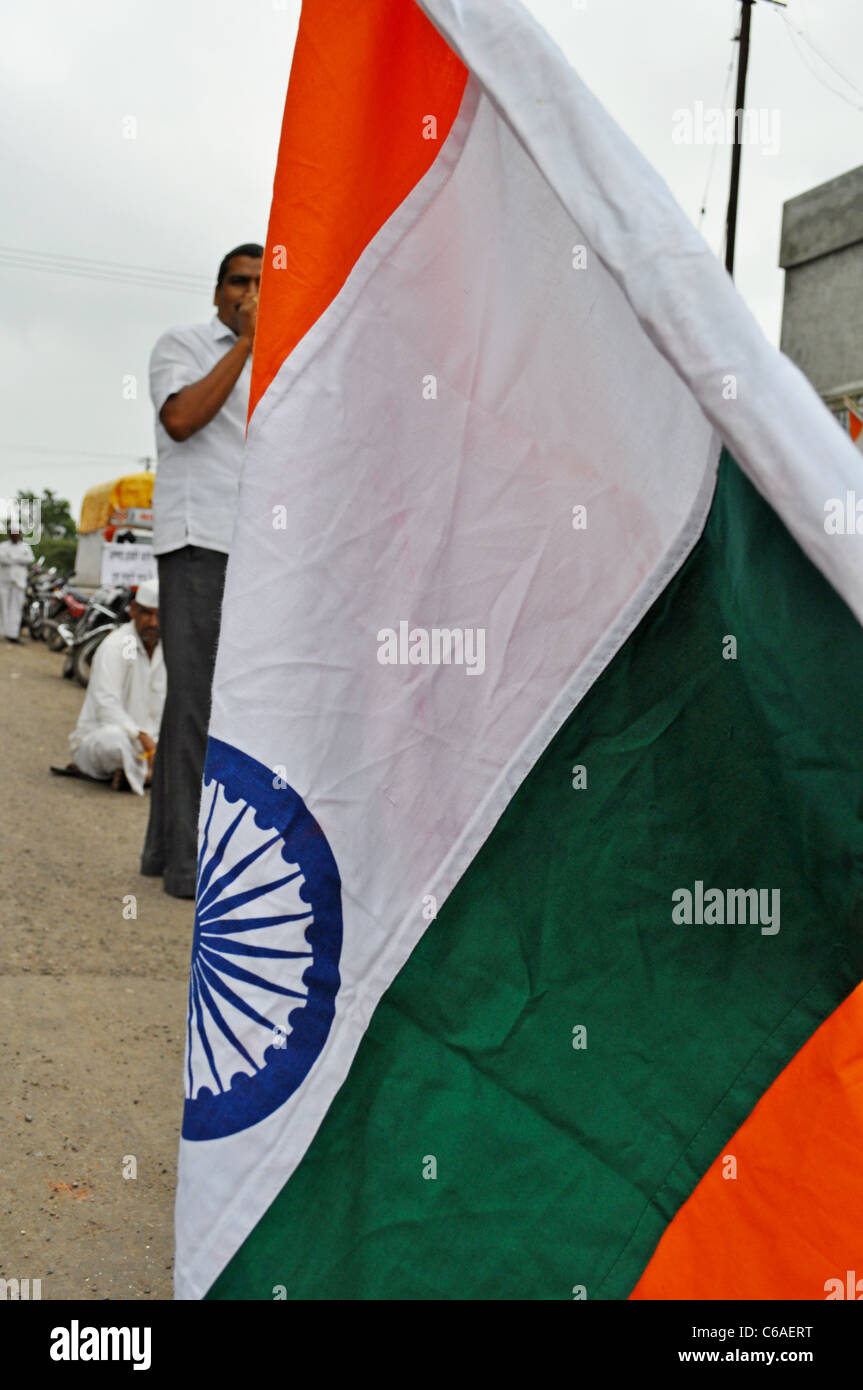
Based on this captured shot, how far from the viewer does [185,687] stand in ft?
13.0

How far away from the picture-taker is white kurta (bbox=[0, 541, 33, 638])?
57.0ft

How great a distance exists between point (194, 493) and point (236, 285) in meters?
0.63

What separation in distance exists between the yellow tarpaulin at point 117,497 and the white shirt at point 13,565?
242 cm

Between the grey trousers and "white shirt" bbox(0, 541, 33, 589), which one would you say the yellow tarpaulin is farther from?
the grey trousers

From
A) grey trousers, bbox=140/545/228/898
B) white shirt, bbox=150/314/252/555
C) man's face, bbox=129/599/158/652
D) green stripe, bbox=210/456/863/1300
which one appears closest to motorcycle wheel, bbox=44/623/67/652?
man's face, bbox=129/599/158/652

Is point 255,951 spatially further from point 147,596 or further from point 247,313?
point 147,596

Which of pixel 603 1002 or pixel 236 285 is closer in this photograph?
pixel 603 1002

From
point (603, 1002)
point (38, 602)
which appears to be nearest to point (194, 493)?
point (603, 1002)

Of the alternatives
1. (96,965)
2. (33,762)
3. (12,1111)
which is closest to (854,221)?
(33,762)

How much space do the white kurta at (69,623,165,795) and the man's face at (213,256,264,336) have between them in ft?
10.9

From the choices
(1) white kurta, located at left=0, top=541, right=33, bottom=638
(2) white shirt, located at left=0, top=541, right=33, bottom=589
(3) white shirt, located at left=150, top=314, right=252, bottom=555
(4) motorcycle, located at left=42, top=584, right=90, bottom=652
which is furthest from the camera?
(1) white kurta, located at left=0, top=541, right=33, bottom=638

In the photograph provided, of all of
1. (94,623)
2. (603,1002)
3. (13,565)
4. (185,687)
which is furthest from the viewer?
(13,565)

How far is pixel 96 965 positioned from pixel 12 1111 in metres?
1.00

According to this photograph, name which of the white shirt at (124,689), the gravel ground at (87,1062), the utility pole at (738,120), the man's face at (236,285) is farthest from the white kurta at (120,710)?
the utility pole at (738,120)
